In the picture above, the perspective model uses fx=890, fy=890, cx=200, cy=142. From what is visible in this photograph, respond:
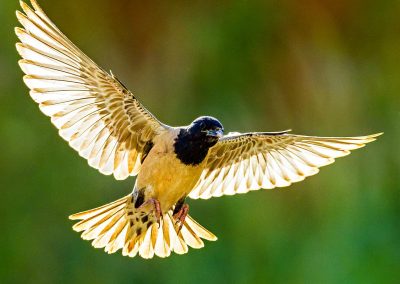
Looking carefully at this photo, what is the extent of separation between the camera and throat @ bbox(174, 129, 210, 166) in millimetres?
2979

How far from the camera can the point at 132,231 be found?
3.30 m

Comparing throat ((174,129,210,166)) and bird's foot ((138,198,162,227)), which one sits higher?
throat ((174,129,210,166))

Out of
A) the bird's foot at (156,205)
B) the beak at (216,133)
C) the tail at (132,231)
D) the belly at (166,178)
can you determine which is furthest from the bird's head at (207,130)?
the tail at (132,231)

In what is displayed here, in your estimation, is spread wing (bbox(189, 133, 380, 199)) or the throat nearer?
the throat

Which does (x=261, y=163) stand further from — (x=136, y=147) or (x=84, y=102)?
(x=84, y=102)

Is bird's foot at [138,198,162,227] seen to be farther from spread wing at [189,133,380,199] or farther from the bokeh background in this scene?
the bokeh background

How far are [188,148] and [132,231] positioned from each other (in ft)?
1.62

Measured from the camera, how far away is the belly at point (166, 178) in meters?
3.00

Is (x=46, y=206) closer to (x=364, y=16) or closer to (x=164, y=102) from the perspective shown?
(x=164, y=102)

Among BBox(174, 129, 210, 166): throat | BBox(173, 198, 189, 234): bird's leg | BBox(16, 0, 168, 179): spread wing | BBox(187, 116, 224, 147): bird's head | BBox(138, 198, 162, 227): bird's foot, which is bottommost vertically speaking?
BBox(138, 198, 162, 227): bird's foot

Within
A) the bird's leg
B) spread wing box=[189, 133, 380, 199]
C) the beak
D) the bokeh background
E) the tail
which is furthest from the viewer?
the bokeh background

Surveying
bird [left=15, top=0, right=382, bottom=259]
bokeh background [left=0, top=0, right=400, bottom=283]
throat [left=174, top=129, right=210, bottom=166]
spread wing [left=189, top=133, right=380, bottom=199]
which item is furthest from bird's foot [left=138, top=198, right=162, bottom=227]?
bokeh background [left=0, top=0, right=400, bottom=283]

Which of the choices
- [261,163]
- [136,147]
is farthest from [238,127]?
[136,147]

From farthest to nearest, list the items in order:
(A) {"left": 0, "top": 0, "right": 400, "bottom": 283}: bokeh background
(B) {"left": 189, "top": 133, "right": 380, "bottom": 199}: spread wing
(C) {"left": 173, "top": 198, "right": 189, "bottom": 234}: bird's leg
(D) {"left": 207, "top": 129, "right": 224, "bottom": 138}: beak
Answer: (A) {"left": 0, "top": 0, "right": 400, "bottom": 283}: bokeh background
(B) {"left": 189, "top": 133, "right": 380, "bottom": 199}: spread wing
(C) {"left": 173, "top": 198, "right": 189, "bottom": 234}: bird's leg
(D) {"left": 207, "top": 129, "right": 224, "bottom": 138}: beak
